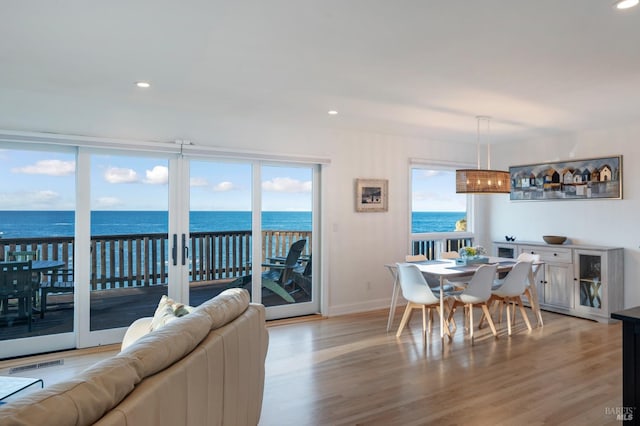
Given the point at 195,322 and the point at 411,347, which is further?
the point at 411,347

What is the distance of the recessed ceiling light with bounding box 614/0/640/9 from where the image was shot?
2.10 metres

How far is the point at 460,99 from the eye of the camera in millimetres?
3945

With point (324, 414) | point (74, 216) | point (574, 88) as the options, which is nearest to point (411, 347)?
point (324, 414)

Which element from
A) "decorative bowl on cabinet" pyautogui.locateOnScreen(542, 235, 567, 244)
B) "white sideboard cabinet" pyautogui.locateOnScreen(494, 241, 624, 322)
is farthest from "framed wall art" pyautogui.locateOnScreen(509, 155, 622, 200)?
"white sideboard cabinet" pyautogui.locateOnScreen(494, 241, 624, 322)

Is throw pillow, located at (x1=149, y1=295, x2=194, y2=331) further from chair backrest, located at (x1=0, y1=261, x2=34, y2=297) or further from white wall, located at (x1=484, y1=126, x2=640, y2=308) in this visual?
white wall, located at (x1=484, y1=126, x2=640, y2=308)

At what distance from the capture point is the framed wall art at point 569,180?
5242 millimetres

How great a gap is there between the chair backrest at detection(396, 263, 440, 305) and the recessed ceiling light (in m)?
2.65

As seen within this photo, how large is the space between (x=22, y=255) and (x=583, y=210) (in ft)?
21.2

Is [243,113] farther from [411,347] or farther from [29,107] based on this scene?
[411,347]

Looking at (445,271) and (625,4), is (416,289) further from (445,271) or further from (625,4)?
(625,4)

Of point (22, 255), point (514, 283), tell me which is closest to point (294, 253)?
point (514, 283)

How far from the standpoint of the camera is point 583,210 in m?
5.56

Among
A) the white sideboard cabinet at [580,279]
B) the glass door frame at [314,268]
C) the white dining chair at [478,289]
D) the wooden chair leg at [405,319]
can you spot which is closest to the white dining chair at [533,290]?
the white sideboard cabinet at [580,279]

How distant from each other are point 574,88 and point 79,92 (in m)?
4.35
